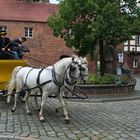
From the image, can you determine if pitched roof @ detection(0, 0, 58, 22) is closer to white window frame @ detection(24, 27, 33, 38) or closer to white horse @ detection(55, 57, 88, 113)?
white window frame @ detection(24, 27, 33, 38)

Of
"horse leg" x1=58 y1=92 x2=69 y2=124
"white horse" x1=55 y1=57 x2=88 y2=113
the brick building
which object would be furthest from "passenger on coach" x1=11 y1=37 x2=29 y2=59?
the brick building

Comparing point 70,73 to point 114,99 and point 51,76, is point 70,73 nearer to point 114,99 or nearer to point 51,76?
point 51,76

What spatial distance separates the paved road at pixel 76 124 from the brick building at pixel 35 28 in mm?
35316

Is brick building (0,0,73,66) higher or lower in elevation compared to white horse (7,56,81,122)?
higher

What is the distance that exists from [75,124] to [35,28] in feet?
131

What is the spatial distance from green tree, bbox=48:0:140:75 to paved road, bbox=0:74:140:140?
550 centimetres

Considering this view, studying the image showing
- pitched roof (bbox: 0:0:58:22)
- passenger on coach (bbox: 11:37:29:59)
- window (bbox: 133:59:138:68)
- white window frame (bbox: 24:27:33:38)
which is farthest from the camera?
window (bbox: 133:59:138:68)

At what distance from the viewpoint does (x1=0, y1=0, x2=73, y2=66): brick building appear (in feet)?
161

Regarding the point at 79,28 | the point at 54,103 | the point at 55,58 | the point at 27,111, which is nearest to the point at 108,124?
the point at 27,111

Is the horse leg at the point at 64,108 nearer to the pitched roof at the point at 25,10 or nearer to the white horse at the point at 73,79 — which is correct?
the white horse at the point at 73,79

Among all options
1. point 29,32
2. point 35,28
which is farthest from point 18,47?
point 29,32

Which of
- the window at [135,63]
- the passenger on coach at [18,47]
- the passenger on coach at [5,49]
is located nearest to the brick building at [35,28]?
the window at [135,63]

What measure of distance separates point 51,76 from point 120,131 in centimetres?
251

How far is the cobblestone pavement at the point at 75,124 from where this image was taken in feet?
29.7
